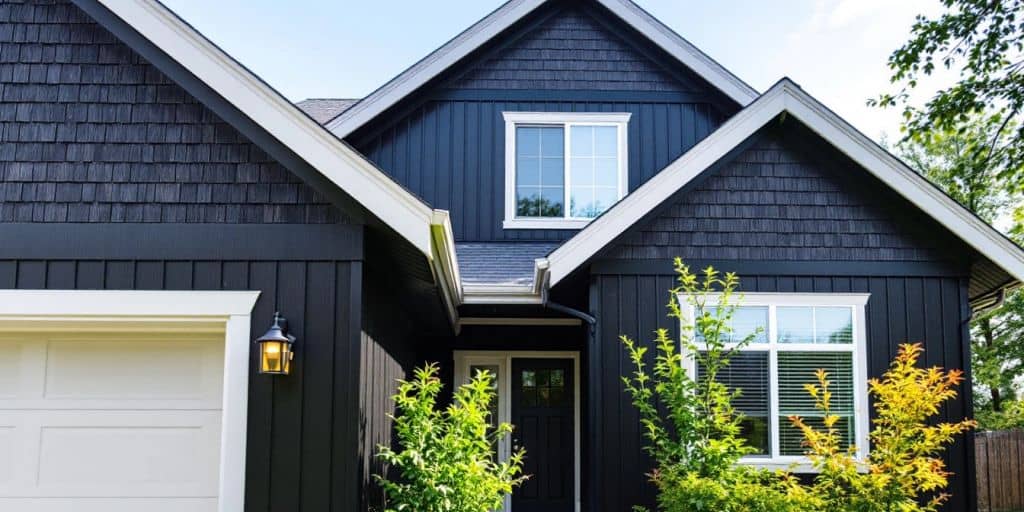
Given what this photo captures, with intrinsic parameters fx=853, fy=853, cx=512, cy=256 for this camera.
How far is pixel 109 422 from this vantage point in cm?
529

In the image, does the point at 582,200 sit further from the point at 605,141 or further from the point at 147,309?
the point at 147,309

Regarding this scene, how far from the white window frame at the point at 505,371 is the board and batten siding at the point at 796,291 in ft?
8.76

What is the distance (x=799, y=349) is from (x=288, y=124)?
4.55m

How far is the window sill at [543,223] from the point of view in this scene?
981cm

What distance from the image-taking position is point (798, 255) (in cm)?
725

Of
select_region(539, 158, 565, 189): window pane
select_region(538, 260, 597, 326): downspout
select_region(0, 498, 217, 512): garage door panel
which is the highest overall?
select_region(539, 158, 565, 189): window pane

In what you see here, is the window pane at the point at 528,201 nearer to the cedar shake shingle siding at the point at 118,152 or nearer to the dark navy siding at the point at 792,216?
the dark navy siding at the point at 792,216

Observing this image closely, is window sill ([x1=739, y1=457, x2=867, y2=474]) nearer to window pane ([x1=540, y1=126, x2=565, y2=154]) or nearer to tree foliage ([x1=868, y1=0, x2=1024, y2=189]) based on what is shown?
window pane ([x1=540, y1=126, x2=565, y2=154])

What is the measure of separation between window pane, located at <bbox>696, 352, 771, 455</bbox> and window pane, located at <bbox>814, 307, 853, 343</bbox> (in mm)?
523

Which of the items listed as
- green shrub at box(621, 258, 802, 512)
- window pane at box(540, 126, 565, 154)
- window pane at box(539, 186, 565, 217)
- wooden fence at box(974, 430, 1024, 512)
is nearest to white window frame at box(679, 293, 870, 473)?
green shrub at box(621, 258, 802, 512)

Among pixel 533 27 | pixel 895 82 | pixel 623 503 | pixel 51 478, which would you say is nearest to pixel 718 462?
pixel 623 503

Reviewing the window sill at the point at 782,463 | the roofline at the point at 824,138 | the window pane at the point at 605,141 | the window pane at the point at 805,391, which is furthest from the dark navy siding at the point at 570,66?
the window sill at the point at 782,463

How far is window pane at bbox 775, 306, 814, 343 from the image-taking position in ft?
23.5

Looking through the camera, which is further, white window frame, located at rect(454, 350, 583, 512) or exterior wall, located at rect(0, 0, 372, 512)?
white window frame, located at rect(454, 350, 583, 512)
